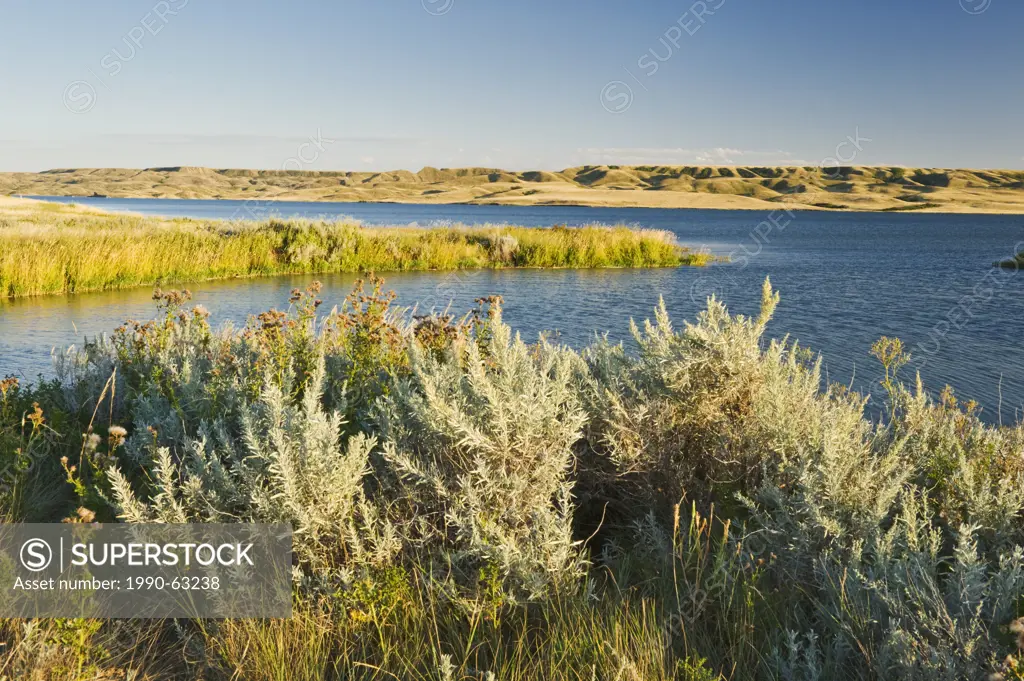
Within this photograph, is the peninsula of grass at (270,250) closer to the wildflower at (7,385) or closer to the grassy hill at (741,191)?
the wildflower at (7,385)

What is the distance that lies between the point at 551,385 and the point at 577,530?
102cm

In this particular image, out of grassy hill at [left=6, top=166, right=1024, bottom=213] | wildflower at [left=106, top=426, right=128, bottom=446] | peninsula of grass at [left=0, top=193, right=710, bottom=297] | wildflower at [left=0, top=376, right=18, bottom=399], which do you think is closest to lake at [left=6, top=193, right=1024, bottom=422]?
peninsula of grass at [left=0, top=193, right=710, bottom=297]

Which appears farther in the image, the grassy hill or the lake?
the grassy hill

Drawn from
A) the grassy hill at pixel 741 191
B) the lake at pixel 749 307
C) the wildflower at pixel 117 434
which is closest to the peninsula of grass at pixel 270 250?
the lake at pixel 749 307

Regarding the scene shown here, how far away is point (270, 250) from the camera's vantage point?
1058 inches

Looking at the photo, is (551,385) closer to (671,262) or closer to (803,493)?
(803,493)

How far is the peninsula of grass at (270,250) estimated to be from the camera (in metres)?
20.4

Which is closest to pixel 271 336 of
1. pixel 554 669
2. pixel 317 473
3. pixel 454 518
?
pixel 317 473

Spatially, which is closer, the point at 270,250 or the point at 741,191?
the point at 270,250

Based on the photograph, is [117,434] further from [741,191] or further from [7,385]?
[741,191]

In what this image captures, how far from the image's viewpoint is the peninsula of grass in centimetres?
2041

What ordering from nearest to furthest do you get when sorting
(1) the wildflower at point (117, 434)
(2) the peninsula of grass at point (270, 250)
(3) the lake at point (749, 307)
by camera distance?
(1) the wildflower at point (117, 434)
(3) the lake at point (749, 307)
(2) the peninsula of grass at point (270, 250)

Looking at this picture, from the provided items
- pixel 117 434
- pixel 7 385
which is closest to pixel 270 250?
pixel 7 385

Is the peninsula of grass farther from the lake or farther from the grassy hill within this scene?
the grassy hill
